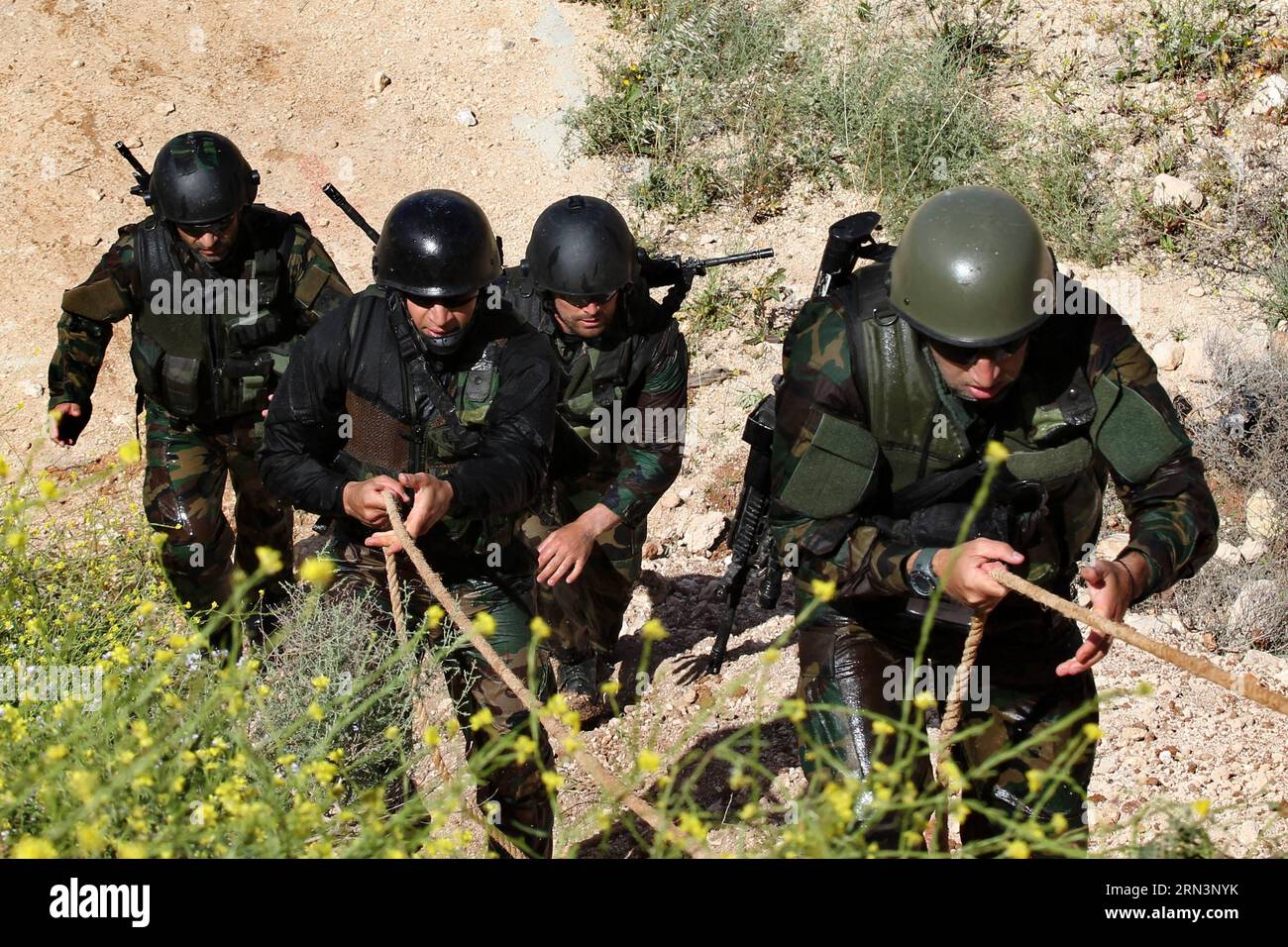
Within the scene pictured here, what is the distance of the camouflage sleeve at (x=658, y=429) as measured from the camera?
4934 millimetres

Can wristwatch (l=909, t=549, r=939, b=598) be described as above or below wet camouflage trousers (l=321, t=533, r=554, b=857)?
above

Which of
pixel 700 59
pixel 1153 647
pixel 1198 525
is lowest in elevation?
pixel 1153 647

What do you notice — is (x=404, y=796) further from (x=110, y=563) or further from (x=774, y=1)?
(x=774, y=1)

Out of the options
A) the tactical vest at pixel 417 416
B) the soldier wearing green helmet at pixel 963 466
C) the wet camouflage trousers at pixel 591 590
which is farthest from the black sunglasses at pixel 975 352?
the wet camouflage trousers at pixel 591 590

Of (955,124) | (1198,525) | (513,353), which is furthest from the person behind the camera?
(955,124)

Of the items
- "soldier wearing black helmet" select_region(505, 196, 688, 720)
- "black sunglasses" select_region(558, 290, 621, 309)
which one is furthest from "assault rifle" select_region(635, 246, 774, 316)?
"black sunglasses" select_region(558, 290, 621, 309)

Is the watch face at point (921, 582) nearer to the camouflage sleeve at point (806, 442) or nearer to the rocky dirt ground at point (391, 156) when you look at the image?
the camouflage sleeve at point (806, 442)

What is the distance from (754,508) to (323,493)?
6.65 ft

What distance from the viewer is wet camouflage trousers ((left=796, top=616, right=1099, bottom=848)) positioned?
3357mm

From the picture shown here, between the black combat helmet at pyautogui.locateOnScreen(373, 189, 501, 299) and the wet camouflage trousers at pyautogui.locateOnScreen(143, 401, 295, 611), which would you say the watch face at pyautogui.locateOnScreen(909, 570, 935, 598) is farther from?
the wet camouflage trousers at pyautogui.locateOnScreen(143, 401, 295, 611)

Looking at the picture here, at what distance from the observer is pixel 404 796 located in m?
4.20

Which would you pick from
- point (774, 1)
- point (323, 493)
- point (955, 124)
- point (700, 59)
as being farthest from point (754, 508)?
point (774, 1)

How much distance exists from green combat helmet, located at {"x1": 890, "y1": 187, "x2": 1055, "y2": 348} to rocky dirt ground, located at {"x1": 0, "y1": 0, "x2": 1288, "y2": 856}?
2.68 m

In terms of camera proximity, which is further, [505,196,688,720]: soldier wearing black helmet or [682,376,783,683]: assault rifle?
[682,376,783,683]: assault rifle
